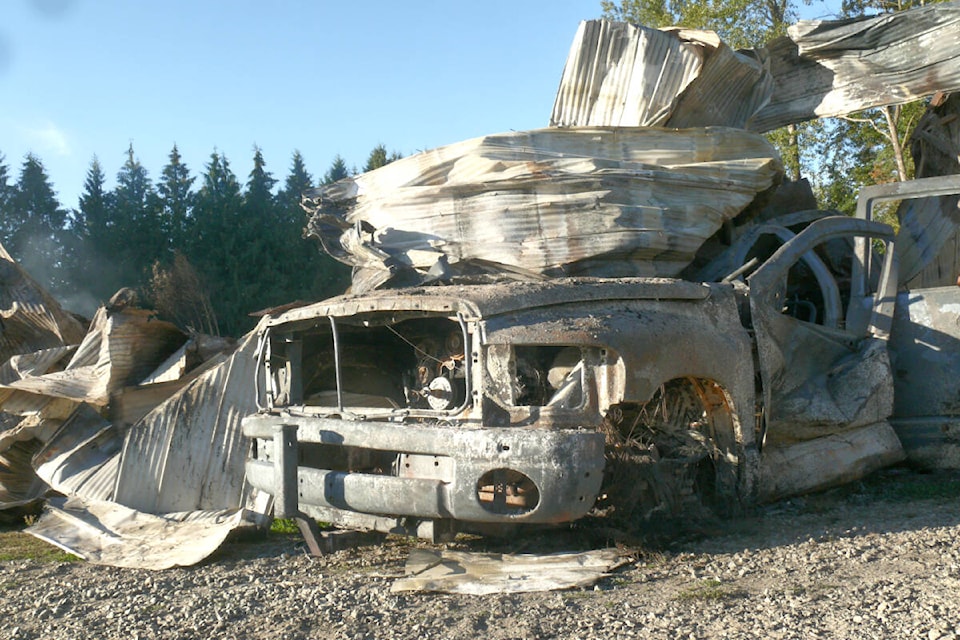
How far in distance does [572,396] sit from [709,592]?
103 centimetres

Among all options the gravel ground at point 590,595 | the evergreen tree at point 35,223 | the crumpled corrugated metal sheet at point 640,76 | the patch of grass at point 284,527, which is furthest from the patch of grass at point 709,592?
the evergreen tree at point 35,223

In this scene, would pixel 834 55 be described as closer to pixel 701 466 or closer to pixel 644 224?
pixel 644 224

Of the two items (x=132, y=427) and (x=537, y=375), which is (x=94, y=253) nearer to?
(x=132, y=427)

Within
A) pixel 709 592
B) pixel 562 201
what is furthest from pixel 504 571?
pixel 562 201

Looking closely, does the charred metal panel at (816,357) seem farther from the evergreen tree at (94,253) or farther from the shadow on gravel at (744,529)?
the evergreen tree at (94,253)

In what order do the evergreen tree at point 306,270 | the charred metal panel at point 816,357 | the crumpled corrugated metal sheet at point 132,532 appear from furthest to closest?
the evergreen tree at point 306,270 < the charred metal panel at point 816,357 < the crumpled corrugated metal sheet at point 132,532

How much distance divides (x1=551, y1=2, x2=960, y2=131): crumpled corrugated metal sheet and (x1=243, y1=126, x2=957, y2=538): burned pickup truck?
1431mm

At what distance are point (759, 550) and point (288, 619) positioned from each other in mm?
2287

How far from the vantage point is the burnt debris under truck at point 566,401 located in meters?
4.12

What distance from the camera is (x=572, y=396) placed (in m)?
4.18

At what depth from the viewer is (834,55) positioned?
852cm

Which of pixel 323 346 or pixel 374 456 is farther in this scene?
pixel 323 346

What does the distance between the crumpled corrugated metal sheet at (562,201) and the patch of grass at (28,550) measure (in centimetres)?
266

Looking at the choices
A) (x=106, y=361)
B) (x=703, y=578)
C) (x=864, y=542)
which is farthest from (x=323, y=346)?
(x=864, y=542)
